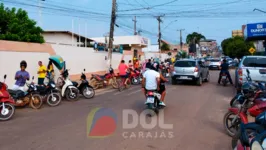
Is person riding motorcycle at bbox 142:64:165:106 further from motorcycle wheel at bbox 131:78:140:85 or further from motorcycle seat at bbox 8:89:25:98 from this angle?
motorcycle wheel at bbox 131:78:140:85

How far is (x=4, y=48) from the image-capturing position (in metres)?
13.3

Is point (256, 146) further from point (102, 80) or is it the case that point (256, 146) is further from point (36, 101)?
point (102, 80)

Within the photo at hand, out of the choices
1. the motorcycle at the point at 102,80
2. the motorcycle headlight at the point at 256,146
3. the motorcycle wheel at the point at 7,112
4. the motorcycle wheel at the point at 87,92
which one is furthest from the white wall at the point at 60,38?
the motorcycle headlight at the point at 256,146

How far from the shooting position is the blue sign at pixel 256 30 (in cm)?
2227

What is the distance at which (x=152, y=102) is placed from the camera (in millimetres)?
7848

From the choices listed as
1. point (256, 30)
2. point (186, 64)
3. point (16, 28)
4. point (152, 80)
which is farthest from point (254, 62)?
point (16, 28)

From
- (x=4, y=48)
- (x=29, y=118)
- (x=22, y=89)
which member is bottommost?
(x=29, y=118)

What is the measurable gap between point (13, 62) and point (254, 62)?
11.6 m

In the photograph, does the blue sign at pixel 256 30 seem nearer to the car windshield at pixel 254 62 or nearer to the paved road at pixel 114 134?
the car windshield at pixel 254 62

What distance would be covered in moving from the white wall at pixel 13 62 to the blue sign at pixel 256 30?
17.2 m

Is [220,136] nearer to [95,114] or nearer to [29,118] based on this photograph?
[95,114]

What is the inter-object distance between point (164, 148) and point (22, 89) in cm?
681

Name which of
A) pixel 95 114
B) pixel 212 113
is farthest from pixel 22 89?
pixel 212 113

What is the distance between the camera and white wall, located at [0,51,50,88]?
1316 centimetres
